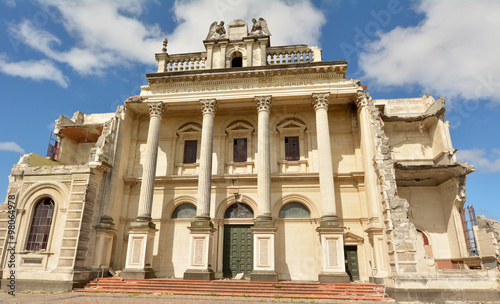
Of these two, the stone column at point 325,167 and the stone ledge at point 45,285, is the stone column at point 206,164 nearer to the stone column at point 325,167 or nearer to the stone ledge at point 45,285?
the stone column at point 325,167

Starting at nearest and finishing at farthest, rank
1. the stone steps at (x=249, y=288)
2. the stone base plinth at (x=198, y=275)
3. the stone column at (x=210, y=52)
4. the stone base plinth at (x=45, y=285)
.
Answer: the stone steps at (x=249, y=288), the stone base plinth at (x=45, y=285), the stone base plinth at (x=198, y=275), the stone column at (x=210, y=52)

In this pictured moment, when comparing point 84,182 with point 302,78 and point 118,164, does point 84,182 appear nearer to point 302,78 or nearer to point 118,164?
point 118,164

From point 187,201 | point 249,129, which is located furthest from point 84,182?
point 249,129

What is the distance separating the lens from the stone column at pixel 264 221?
50.3 feet

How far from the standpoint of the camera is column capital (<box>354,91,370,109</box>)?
60.4 ft

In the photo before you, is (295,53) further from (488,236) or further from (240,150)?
(488,236)

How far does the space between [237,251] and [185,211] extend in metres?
4.10

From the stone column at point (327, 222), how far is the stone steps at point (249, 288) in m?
0.83

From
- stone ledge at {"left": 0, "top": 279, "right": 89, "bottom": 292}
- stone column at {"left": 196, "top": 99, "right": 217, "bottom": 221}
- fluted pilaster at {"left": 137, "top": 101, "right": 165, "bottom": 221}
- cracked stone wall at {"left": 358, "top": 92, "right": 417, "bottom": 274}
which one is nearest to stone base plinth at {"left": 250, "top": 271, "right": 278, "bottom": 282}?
stone column at {"left": 196, "top": 99, "right": 217, "bottom": 221}

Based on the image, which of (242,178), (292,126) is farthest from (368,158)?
(242,178)

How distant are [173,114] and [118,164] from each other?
4.95m

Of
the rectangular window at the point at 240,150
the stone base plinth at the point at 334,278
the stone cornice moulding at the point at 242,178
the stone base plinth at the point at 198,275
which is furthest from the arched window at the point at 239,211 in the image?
the stone base plinth at the point at 334,278

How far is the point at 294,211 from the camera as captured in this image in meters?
18.8

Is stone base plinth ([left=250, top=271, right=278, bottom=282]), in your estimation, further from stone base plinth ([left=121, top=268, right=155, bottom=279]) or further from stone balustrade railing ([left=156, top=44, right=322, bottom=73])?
stone balustrade railing ([left=156, top=44, right=322, bottom=73])
